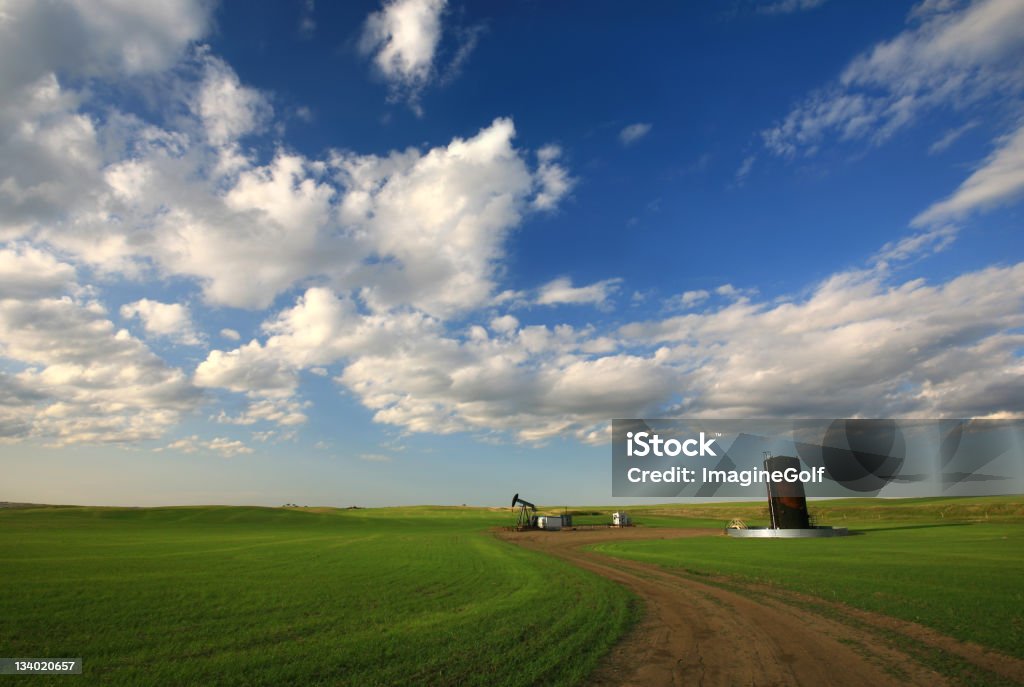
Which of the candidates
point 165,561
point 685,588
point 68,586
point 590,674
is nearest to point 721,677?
point 590,674

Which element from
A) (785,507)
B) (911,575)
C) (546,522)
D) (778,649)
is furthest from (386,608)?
(546,522)

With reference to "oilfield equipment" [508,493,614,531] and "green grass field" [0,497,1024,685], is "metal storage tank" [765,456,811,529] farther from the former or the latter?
"oilfield equipment" [508,493,614,531]

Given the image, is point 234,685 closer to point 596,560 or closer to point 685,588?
point 685,588

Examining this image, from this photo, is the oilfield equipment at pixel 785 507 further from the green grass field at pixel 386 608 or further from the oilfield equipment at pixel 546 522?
the oilfield equipment at pixel 546 522

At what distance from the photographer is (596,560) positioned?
42.2 metres

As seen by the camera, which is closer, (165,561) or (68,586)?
(68,586)

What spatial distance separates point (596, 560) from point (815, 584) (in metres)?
18.1

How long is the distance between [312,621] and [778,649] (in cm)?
1493

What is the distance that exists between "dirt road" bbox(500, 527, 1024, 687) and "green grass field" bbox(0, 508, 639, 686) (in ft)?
4.20

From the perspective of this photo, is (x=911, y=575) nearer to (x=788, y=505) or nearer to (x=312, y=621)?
(x=312, y=621)

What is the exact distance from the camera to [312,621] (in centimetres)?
1919

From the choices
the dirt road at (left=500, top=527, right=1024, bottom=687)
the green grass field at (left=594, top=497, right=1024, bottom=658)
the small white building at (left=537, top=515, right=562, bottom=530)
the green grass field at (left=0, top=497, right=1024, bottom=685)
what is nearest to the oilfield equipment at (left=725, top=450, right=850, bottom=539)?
the green grass field at (left=594, top=497, right=1024, bottom=658)

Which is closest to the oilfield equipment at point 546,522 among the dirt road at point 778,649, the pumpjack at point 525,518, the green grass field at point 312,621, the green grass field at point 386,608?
the pumpjack at point 525,518

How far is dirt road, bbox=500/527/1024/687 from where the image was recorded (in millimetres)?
13125
